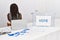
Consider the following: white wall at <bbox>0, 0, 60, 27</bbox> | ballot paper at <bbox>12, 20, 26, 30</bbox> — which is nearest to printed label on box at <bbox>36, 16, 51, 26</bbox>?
ballot paper at <bbox>12, 20, 26, 30</bbox>

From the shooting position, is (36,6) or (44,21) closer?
(44,21)

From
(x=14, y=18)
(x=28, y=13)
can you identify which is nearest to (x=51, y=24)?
(x=14, y=18)

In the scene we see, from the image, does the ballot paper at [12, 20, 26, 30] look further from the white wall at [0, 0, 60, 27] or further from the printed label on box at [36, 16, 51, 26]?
the white wall at [0, 0, 60, 27]

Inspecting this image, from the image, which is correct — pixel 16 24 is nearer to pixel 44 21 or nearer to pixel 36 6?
pixel 44 21

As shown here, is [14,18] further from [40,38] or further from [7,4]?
[40,38]

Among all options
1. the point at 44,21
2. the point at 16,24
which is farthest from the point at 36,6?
the point at 16,24

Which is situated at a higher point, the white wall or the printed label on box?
the white wall

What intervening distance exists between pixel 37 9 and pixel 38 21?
21.8 inches

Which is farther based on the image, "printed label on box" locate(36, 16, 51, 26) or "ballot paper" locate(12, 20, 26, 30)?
"printed label on box" locate(36, 16, 51, 26)

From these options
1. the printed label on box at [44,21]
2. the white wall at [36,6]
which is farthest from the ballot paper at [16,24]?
the white wall at [36,6]

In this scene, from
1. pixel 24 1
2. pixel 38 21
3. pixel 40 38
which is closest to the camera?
pixel 40 38

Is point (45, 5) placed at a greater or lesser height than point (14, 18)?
greater

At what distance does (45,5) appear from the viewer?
1.79 metres

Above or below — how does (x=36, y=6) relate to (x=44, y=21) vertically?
above
